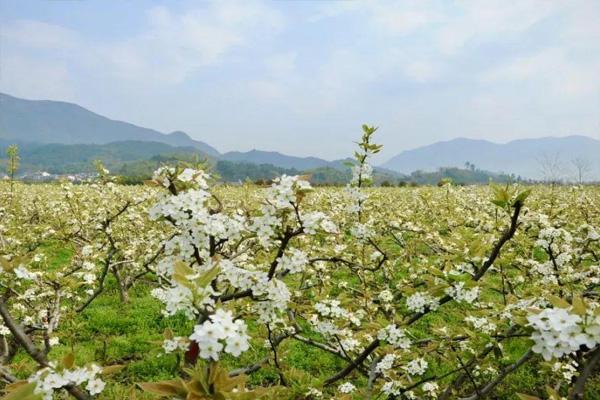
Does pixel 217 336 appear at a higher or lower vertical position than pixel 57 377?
higher

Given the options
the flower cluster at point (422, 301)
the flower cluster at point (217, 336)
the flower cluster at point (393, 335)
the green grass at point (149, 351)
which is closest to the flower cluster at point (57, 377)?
the flower cluster at point (217, 336)

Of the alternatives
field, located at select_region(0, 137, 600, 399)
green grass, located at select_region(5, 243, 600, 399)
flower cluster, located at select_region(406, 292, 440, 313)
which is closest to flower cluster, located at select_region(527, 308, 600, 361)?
field, located at select_region(0, 137, 600, 399)

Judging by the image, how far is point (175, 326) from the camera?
9.18m

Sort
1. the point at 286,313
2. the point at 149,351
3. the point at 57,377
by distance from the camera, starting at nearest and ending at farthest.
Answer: the point at 57,377 < the point at 286,313 < the point at 149,351

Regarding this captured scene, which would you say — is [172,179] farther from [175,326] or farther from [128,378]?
[175,326]

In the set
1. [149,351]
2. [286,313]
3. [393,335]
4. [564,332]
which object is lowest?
[149,351]

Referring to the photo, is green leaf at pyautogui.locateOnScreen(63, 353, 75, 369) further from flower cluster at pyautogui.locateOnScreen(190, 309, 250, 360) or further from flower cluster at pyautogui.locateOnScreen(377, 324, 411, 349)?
flower cluster at pyautogui.locateOnScreen(377, 324, 411, 349)

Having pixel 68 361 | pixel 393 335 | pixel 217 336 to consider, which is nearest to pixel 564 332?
pixel 217 336

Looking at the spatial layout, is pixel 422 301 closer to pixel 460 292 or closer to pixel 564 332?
pixel 460 292

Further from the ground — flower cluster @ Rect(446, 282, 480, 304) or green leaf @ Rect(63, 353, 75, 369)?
flower cluster @ Rect(446, 282, 480, 304)

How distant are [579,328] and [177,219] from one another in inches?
79.8

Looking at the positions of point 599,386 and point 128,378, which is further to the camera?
point 128,378

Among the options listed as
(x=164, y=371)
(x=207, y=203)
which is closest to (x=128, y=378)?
(x=164, y=371)

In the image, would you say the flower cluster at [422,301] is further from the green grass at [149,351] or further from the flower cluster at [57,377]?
the flower cluster at [57,377]
